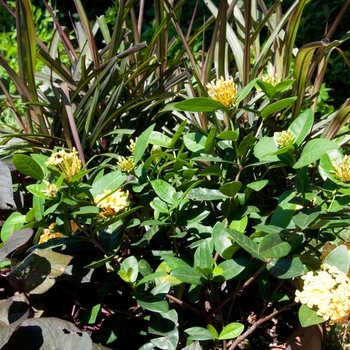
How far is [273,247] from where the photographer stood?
1.00 metres

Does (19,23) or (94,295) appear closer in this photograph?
(94,295)

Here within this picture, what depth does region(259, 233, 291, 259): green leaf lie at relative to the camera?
38.5 inches

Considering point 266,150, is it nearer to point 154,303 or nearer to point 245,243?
point 245,243

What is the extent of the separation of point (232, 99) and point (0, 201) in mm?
586

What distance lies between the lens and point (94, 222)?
1.07 meters

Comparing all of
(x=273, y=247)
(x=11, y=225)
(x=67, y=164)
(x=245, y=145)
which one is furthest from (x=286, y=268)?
(x=11, y=225)

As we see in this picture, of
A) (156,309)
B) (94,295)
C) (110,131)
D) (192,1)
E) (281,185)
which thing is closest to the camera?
(156,309)

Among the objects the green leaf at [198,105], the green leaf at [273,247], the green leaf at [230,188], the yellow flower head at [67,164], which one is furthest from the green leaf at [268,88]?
the yellow flower head at [67,164]

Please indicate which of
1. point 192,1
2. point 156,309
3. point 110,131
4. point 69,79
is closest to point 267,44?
point 110,131

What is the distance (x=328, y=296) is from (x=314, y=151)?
0.28 meters

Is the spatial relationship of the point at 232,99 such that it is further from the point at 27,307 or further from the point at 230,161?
the point at 27,307

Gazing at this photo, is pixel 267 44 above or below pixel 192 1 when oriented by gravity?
above

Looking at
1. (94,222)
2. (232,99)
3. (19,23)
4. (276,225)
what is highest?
(19,23)

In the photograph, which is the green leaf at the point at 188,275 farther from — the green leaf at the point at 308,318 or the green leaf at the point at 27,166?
the green leaf at the point at 27,166
